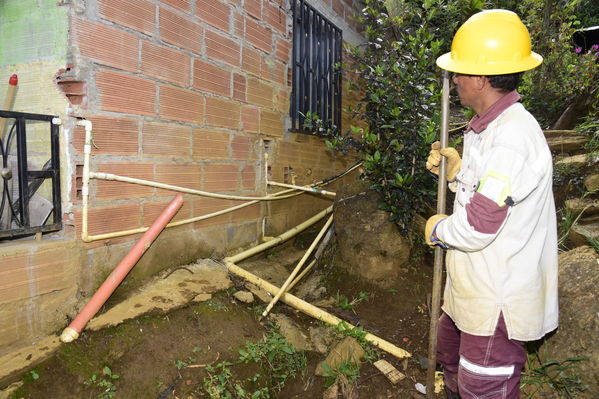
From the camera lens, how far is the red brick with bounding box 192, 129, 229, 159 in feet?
9.66

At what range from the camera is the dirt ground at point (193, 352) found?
187 centimetres

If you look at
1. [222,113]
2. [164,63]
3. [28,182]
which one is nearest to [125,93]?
[164,63]

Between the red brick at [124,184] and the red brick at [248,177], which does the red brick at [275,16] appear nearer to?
the red brick at [248,177]

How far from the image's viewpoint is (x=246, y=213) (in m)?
3.63

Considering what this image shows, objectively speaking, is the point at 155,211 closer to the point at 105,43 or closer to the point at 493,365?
the point at 105,43

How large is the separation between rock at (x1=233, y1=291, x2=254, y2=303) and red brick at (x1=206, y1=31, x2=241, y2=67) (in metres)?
1.90

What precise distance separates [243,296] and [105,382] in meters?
1.13

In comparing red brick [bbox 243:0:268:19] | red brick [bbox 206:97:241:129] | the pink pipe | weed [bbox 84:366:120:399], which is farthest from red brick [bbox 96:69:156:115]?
weed [bbox 84:366:120:399]

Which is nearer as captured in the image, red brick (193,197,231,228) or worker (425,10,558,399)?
worker (425,10,558,399)

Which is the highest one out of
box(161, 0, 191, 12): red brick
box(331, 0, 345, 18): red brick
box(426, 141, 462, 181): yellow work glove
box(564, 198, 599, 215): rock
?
box(331, 0, 345, 18): red brick

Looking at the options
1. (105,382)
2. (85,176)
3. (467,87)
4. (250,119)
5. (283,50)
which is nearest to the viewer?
(467,87)

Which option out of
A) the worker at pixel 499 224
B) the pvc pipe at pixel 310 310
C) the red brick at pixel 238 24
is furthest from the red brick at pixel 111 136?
the worker at pixel 499 224

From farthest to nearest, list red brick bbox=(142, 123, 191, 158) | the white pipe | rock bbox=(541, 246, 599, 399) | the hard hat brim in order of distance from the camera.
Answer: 1. red brick bbox=(142, 123, 191, 158)
2. the white pipe
3. rock bbox=(541, 246, 599, 399)
4. the hard hat brim

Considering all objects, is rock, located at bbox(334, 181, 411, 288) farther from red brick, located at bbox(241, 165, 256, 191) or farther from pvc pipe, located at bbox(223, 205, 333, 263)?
red brick, located at bbox(241, 165, 256, 191)
